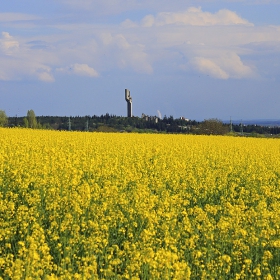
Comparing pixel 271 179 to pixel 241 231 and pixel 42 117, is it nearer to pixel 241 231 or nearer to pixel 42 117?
pixel 241 231

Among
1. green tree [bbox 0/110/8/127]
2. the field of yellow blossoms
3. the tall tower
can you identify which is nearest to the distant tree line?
green tree [bbox 0/110/8/127]

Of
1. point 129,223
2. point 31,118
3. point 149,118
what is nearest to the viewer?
point 129,223

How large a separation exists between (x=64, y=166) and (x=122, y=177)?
122cm

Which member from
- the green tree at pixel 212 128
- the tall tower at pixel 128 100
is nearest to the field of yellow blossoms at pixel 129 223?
the green tree at pixel 212 128

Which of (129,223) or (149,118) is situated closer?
(129,223)

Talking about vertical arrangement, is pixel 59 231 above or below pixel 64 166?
below

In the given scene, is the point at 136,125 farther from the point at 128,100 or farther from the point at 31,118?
the point at 31,118

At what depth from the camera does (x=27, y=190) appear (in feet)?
34.0

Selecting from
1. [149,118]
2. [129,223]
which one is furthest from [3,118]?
[129,223]

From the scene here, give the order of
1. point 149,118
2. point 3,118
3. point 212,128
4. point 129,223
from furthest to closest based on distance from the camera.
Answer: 1. point 3,118
2. point 149,118
3. point 212,128
4. point 129,223

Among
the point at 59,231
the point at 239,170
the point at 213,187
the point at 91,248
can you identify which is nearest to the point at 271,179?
the point at 239,170

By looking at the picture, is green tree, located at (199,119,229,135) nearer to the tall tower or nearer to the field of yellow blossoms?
the tall tower

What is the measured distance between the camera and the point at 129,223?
846 cm

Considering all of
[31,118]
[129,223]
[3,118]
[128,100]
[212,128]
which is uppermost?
[128,100]
